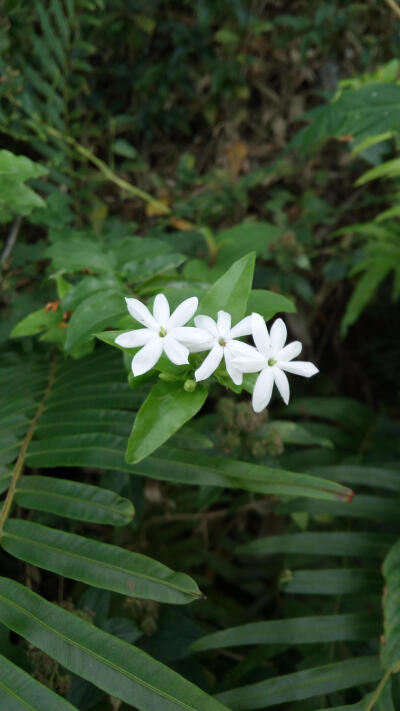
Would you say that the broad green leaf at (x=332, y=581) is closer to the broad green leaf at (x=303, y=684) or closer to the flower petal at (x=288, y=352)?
the broad green leaf at (x=303, y=684)

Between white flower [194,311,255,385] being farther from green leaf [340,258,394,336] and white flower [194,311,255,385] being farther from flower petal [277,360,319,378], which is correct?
green leaf [340,258,394,336]

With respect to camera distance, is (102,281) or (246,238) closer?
(102,281)

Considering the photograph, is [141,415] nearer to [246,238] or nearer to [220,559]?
[246,238]

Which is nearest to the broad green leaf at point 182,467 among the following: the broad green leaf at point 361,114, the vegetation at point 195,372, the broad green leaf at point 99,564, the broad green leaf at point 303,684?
the vegetation at point 195,372

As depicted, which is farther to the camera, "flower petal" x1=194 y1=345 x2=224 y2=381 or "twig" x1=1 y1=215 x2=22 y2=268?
"twig" x1=1 y1=215 x2=22 y2=268

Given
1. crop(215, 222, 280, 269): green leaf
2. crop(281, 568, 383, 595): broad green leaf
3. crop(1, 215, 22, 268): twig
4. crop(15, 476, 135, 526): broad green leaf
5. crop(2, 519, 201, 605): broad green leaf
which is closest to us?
crop(2, 519, 201, 605): broad green leaf

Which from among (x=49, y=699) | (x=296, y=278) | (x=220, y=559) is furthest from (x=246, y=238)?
(x=49, y=699)

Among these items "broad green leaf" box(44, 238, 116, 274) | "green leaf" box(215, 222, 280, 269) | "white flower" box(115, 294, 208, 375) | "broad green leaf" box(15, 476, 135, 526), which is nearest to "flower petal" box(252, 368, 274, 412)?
"white flower" box(115, 294, 208, 375)
